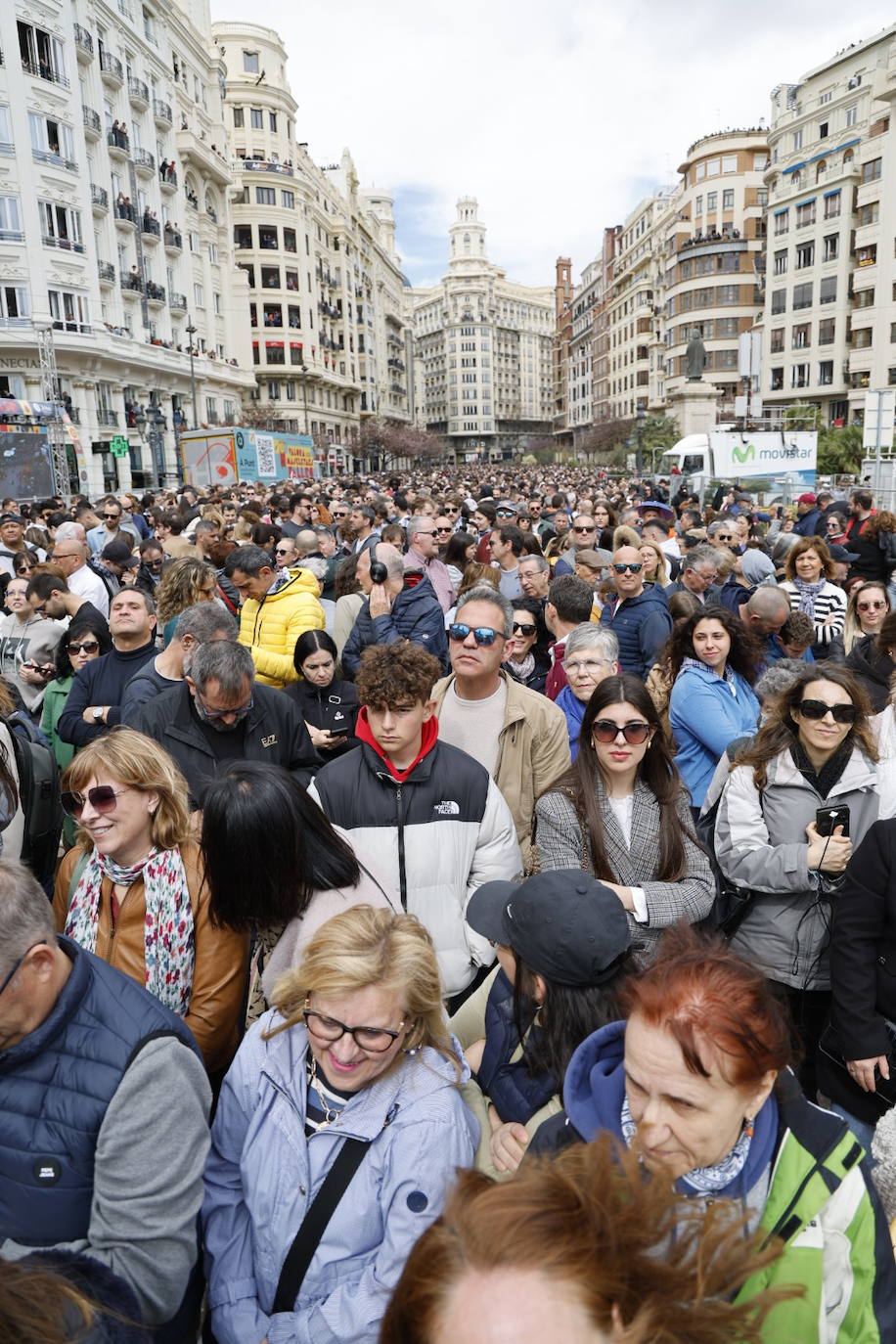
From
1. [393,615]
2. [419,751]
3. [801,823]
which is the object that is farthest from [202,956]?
[393,615]

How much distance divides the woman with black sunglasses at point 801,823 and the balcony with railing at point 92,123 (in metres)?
42.5

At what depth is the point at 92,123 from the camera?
35344 mm

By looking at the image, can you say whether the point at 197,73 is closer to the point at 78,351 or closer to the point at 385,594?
the point at 78,351

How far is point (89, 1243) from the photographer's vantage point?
6.12ft

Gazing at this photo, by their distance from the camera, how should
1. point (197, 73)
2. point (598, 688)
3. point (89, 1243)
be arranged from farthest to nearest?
1. point (197, 73)
2. point (598, 688)
3. point (89, 1243)

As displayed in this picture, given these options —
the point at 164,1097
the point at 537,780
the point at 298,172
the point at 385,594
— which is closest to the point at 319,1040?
the point at 164,1097

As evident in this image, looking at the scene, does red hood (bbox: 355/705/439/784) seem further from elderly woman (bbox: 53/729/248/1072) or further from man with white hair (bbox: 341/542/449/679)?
man with white hair (bbox: 341/542/449/679)

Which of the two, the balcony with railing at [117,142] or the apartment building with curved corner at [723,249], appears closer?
the balcony with railing at [117,142]

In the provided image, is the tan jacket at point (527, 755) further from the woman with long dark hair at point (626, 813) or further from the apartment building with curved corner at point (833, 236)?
the apartment building with curved corner at point (833, 236)

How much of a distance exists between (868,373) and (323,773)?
5452 centimetres

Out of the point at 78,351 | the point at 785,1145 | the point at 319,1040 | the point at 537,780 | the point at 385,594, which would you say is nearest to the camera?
the point at 785,1145

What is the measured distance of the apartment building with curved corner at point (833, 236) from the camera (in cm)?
4612

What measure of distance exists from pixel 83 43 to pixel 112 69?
7.64 ft

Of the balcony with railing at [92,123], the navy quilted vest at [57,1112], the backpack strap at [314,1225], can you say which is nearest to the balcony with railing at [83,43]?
the balcony with railing at [92,123]
